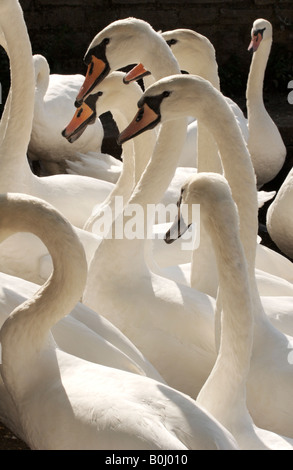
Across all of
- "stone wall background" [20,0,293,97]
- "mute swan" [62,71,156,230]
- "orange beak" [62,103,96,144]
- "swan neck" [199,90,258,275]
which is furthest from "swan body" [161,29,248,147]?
"stone wall background" [20,0,293,97]

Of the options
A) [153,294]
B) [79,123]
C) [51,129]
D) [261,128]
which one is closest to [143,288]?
[153,294]

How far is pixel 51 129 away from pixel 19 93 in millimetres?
1828

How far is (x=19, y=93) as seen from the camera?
5203 millimetres

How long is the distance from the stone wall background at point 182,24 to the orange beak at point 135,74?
5366mm

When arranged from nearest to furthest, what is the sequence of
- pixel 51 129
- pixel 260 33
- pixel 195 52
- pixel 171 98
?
pixel 171 98 < pixel 195 52 < pixel 51 129 < pixel 260 33

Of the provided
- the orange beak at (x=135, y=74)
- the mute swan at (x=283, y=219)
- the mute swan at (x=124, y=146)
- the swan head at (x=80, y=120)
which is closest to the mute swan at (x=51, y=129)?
the mute swan at (x=124, y=146)

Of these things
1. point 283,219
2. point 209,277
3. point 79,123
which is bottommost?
point 283,219

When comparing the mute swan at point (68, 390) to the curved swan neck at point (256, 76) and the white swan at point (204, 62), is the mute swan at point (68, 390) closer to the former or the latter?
the white swan at point (204, 62)

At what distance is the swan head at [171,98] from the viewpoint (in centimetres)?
378

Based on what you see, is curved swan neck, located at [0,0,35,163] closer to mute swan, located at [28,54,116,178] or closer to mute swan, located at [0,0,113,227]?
mute swan, located at [0,0,113,227]

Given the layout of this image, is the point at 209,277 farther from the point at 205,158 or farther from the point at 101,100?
the point at 101,100

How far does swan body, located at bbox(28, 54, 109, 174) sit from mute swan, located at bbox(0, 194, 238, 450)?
3984 mm

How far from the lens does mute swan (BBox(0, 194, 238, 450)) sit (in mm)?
2660
